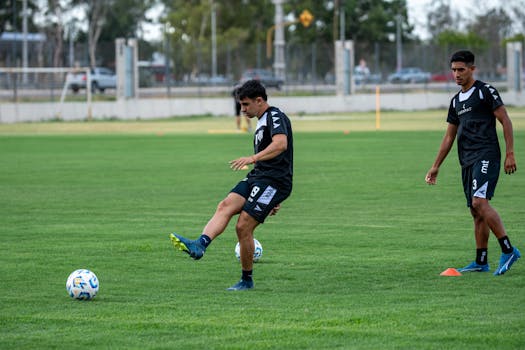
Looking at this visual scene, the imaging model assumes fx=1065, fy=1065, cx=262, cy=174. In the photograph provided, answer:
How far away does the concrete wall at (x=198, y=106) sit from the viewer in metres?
49.8

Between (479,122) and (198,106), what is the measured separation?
46132 mm

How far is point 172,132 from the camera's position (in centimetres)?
3831

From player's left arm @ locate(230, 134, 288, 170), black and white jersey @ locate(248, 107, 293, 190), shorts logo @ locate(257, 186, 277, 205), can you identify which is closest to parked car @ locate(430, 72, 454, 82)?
black and white jersey @ locate(248, 107, 293, 190)

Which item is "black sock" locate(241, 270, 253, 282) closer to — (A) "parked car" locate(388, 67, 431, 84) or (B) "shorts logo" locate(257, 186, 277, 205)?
(B) "shorts logo" locate(257, 186, 277, 205)

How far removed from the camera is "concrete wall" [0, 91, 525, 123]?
164 feet

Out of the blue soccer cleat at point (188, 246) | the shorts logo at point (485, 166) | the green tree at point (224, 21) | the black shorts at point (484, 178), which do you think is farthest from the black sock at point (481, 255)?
the green tree at point (224, 21)

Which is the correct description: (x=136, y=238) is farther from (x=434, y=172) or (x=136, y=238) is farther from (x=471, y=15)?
(x=471, y=15)

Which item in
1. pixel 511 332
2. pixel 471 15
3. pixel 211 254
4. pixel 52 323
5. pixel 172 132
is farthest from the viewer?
pixel 471 15

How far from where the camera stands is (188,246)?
8.84 meters

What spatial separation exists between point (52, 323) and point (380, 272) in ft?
11.1

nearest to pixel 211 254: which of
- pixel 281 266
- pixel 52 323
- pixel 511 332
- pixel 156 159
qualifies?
pixel 281 266

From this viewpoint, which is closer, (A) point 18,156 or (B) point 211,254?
(B) point 211,254

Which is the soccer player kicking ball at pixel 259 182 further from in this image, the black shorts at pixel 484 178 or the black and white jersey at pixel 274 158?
the black shorts at pixel 484 178

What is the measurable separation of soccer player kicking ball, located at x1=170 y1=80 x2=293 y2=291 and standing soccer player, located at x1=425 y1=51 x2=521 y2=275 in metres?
1.79
